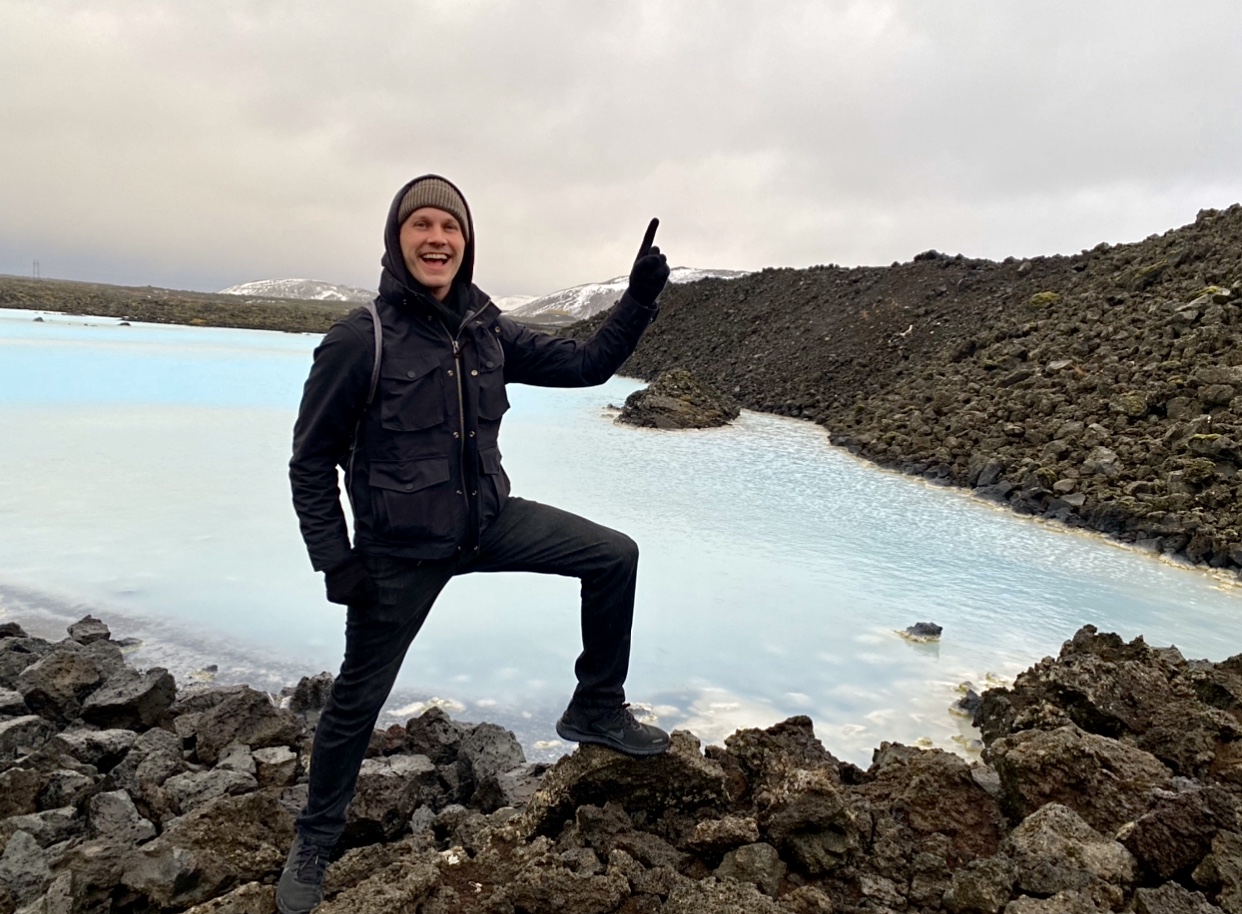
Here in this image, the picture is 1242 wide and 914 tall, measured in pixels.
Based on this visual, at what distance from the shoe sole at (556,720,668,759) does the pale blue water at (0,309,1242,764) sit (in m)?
1.07

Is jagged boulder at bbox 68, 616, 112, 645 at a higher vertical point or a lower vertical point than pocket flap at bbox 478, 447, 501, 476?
lower

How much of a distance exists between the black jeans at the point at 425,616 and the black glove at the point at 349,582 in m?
0.05

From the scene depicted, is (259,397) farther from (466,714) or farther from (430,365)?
(430,365)

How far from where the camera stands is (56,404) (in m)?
12.3

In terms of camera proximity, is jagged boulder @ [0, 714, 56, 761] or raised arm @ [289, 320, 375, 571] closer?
raised arm @ [289, 320, 375, 571]

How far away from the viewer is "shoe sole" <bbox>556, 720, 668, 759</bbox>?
251 centimetres

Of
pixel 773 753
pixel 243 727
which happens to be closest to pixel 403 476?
pixel 773 753

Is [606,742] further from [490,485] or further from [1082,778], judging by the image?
[1082,778]

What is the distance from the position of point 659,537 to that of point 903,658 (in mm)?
2762

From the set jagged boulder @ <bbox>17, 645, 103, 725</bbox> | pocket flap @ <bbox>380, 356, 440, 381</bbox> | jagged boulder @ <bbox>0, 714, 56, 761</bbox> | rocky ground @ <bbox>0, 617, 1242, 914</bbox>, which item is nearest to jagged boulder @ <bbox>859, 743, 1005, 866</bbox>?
rocky ground @ <bbox>0, 617, 1242, 914</bbox>

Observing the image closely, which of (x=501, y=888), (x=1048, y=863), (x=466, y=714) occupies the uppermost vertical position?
(x=1048, y=863)

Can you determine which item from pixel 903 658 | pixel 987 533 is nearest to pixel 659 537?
pixel 903 658

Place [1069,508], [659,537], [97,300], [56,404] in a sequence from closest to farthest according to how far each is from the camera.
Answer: [659,537] → [1069,508] → [56,404] → [97,300]

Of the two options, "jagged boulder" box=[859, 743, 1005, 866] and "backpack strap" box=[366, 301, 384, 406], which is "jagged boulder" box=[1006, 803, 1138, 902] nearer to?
"jagged boulder" box=[859, 743, 1005, 866]
